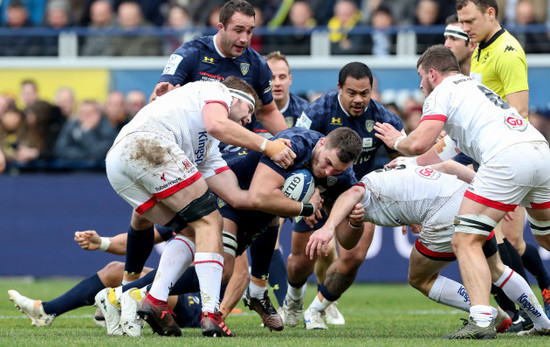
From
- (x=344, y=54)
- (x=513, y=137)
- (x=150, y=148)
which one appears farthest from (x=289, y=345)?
(x=344, y=54)

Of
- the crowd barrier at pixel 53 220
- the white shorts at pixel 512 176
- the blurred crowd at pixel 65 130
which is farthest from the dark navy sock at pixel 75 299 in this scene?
the blurred crowd at pixel 65 130

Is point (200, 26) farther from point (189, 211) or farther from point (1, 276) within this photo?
point (189, 211)

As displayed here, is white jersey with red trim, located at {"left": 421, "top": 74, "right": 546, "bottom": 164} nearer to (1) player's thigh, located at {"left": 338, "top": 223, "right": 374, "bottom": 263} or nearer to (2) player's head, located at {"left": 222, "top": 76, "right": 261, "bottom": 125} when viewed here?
(2) player's head, located at {"left": 222, "top": 76, "right": 261, "bottom": 125}

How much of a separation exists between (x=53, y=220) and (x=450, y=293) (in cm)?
856

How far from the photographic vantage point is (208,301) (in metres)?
7.19

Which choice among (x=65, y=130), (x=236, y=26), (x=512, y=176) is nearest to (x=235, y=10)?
(x=236, y=26)

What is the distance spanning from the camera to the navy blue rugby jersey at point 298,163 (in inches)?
302

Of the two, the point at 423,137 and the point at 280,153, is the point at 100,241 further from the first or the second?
the point at 423,137

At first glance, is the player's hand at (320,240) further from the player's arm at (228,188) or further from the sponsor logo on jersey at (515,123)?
the sponsor logo on jersey at (515,123)

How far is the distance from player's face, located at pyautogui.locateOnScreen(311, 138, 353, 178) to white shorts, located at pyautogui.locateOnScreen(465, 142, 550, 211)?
107 cm

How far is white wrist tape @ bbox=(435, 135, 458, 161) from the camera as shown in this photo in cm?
901

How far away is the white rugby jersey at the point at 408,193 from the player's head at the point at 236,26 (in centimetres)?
207

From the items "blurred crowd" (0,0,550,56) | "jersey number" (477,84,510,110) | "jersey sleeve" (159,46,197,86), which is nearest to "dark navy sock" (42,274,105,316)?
"jersey sleeve" (159,46,197,86)

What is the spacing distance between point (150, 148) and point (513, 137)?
111 inches
